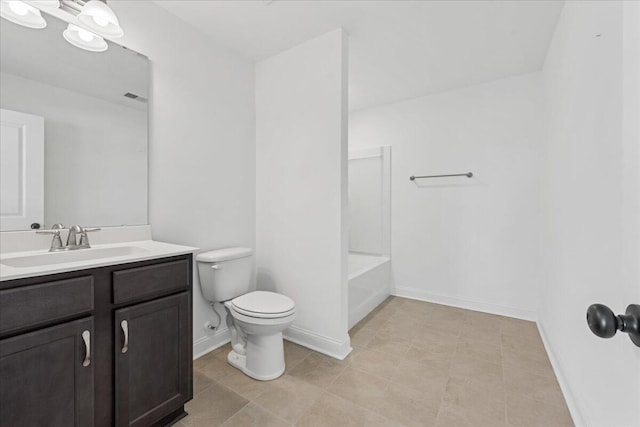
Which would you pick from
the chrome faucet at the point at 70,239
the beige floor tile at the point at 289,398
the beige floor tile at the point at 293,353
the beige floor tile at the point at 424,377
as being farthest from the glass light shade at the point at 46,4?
the beige floor tile at the point at 424,377

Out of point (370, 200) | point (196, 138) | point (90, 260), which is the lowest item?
point (90, 260)

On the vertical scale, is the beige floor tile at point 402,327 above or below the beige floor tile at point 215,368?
above

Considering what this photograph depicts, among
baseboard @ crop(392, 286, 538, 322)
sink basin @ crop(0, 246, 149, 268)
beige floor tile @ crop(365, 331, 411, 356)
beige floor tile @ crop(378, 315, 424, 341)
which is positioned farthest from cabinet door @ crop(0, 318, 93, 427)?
baseboard @ crop(392, 286, 538, 322)

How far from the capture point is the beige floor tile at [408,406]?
1.39 m

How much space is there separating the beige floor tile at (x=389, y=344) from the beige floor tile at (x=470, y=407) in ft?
1.42

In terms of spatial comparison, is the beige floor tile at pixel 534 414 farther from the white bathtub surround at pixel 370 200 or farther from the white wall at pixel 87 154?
the white wall at pixel 87 154

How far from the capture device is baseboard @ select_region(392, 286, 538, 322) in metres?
2.59

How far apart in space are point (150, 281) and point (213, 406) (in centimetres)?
79

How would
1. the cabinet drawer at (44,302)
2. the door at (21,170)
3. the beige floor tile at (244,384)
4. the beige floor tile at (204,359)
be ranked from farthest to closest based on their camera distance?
the beige floor tile at (204,359) < the beige floor tile at (244,384) < the door at (21,170) < the cabinet drawer at (44,302)

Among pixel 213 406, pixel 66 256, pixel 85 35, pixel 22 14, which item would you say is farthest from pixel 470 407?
pixel 22 14

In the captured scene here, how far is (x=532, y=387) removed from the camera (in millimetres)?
1629

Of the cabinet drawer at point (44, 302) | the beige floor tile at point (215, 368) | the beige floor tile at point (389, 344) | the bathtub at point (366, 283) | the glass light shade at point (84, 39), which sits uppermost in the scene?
the glass light shade at point (84, 39)

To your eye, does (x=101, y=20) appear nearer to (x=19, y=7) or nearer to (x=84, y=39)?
(x=84, y=39)

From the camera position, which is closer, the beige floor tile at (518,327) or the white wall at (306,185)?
the white wall at (306,185)
